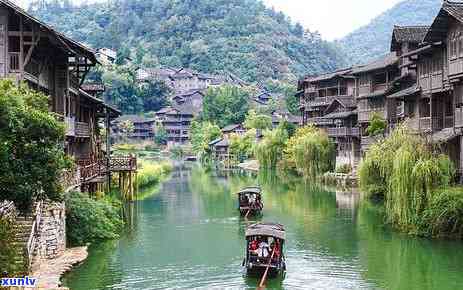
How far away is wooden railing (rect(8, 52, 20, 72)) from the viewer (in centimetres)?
3783

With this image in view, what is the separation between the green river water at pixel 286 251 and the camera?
31.1 m

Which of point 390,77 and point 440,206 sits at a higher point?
point 390,77

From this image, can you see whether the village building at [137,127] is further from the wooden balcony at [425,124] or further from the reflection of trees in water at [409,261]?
the reflection of trees in water at [409,261]

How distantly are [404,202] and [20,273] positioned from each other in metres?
23.2

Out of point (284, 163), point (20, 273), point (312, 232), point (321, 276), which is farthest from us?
point (284, 163)

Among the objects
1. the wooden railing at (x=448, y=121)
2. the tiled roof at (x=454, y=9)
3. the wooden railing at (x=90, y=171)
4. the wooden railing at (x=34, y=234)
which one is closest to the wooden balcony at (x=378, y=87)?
the wooden railing at (x=448, y=121)

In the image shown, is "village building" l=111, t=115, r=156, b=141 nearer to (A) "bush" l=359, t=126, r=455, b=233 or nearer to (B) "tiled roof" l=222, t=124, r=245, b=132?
(B) "tiled roof" l=222, t=124, r=245, b=132

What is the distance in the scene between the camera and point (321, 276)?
32031mm

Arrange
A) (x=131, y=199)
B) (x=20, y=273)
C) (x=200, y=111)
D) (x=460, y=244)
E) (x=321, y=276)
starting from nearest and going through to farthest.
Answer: (x=20, y=273) < (x=321, y=276) < (x=460, y=244) < (x=131, y=199) < (x=200, y=111)

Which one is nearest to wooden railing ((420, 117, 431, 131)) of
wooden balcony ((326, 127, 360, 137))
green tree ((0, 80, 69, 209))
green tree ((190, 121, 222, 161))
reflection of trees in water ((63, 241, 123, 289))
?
reflection of trees in water ((63, 241, 123, 289))

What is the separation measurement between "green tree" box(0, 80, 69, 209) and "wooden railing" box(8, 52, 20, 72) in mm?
10639

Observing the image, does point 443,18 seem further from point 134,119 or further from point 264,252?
point 134,119

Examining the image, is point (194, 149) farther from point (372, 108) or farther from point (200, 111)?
point (372, 108)

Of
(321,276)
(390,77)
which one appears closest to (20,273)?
(321,276)
